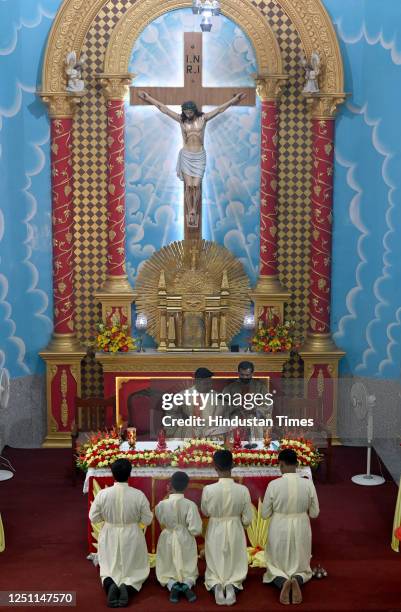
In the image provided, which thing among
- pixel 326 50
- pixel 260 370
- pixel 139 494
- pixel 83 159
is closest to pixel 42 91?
pixel 83 159

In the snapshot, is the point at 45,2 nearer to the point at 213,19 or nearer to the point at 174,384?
the point at 213,19

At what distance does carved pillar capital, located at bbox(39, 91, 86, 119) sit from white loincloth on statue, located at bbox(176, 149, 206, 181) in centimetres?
182

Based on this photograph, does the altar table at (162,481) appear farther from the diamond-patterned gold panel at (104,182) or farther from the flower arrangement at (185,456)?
the diamond-patterned gold panel at (104,182)

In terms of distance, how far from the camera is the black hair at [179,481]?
11.8 metres

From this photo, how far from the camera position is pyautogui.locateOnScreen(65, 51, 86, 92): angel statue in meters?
16.6

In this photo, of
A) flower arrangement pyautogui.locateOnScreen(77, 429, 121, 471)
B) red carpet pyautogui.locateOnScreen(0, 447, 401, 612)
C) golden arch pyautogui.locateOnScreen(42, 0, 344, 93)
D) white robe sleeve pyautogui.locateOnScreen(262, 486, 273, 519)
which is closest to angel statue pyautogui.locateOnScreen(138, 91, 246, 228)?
golden arch pyautogui.locateOnScreen(42, 0, 344, 93)

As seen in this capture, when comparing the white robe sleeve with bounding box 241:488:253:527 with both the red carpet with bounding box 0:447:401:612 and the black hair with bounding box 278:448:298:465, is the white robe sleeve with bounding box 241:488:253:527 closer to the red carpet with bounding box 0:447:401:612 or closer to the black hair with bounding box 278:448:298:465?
the black hair with bounding box 278:448:298:465

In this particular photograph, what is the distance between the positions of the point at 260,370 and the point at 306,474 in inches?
170

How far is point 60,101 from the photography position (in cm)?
1675

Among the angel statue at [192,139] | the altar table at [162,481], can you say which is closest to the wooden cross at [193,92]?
the angel statue at [192,139]

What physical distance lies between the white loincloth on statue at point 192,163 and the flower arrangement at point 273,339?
2.68m

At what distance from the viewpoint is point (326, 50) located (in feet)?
55.1

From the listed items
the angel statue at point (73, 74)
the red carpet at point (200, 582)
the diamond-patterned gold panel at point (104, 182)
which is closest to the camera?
the red carpet at point (200, 582)

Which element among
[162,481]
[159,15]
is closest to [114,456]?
[162,481]
